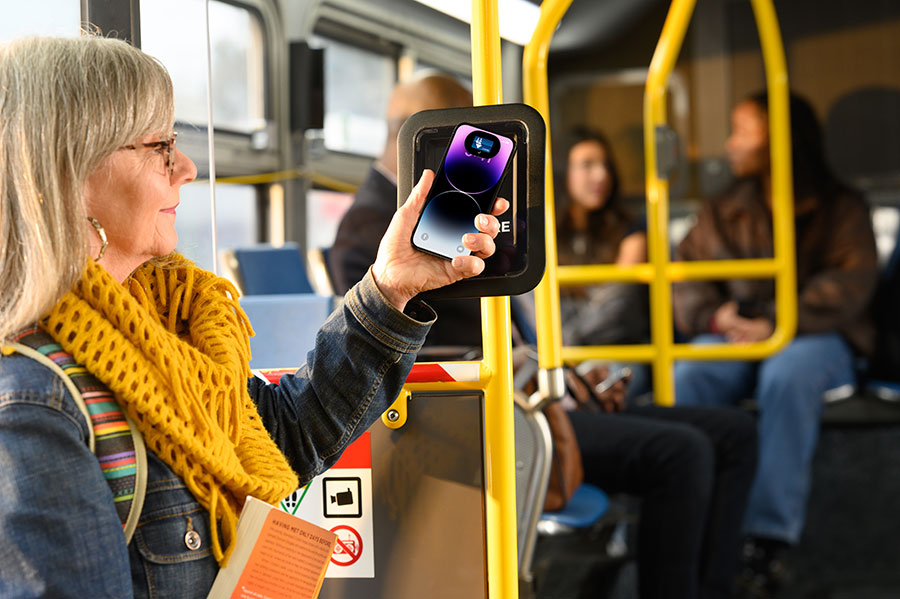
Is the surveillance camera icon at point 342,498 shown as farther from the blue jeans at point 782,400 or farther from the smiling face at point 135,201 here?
the blue jeans at point 782,400

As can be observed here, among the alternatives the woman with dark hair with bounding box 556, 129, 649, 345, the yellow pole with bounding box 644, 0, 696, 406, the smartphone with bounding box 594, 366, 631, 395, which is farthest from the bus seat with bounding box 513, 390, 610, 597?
the woman with dark hair with bounding box 556, 129, 649, 345

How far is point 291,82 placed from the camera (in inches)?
114

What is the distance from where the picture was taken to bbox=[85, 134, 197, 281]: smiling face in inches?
39.7

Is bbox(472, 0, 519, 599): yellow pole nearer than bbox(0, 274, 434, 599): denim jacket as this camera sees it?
No

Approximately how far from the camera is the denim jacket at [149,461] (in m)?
0.85

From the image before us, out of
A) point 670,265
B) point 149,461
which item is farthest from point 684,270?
point 149,461

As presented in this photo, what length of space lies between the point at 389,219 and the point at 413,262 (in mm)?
289

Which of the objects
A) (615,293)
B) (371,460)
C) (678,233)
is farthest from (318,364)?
(678,233)

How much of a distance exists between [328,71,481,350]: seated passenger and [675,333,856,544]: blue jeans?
1.95 m

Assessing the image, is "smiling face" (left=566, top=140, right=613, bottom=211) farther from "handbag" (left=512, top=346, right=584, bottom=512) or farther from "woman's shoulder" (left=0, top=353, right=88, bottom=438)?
"woman's shoulder" (left=0, top=353, right=88, bottom=438)

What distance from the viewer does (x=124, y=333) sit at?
0.96 meters

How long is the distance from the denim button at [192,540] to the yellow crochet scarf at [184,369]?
0.02 meters

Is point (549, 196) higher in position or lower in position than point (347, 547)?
higher

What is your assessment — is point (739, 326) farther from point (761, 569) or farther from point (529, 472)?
point (529, 472)
